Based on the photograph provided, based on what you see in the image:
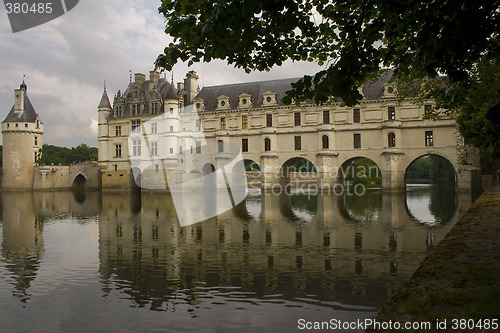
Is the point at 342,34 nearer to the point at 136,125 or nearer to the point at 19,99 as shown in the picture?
the point at 136,125

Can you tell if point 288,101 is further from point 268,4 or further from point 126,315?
point 126,315

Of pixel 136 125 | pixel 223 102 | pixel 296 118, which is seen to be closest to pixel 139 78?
pixel 136 125

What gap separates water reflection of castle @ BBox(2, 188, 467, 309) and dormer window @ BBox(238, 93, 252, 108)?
81.2 feet

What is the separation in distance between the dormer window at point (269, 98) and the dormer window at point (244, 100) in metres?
1.76

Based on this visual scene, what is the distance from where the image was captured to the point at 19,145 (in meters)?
54.6

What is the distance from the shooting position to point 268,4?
20.1ft

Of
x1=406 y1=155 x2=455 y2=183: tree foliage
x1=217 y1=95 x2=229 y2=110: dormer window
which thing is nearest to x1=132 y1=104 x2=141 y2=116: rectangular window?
x1=217 y1=95 x2=229 y2=110: dormer window

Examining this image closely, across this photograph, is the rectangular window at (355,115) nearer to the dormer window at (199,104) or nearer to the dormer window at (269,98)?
the dormer window at (269,98)

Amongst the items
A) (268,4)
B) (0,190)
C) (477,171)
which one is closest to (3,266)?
(268,4)

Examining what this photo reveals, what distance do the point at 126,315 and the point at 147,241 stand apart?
766cm

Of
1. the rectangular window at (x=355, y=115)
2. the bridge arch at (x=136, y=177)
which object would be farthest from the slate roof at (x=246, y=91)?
the bridge arch at (x=136, y=177)

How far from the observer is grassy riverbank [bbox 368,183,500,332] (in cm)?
486

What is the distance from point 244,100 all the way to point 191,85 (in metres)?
8.74

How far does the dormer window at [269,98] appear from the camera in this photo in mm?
43250
